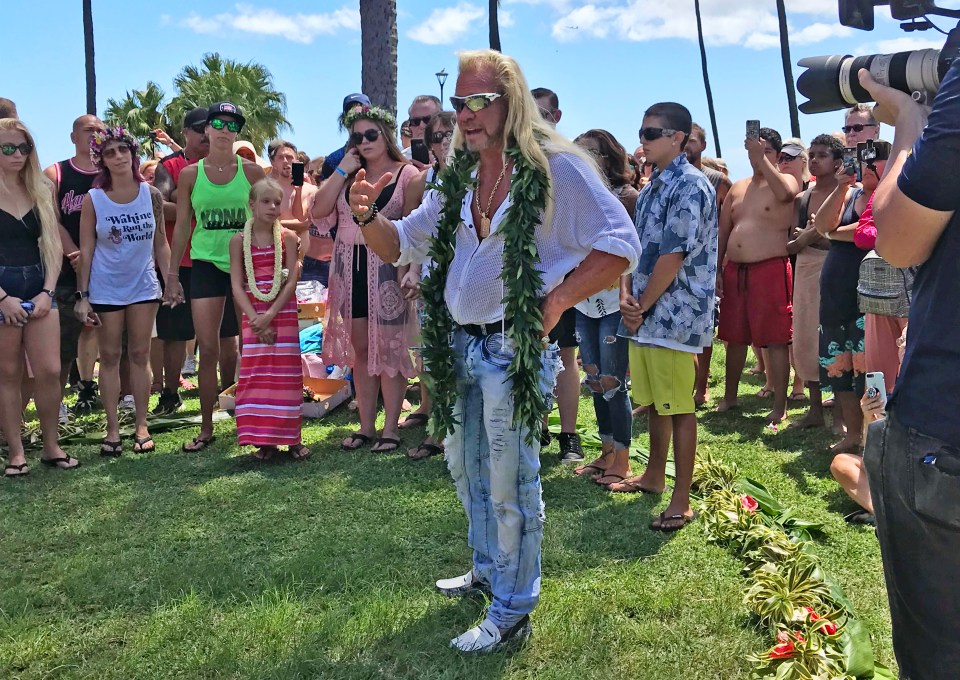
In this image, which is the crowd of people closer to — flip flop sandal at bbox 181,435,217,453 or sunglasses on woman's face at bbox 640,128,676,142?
sunglasses on woman's face at bbox 640,128,676,142

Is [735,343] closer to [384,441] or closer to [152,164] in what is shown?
[384,441]

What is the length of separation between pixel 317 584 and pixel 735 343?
4583 millimetres

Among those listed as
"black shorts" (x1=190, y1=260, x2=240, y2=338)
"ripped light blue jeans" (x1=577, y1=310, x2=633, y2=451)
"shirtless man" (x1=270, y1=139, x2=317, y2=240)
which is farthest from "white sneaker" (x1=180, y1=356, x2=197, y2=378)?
"ripped light blue jeans" (x1=577, y1=310, x2=633, y2=451)

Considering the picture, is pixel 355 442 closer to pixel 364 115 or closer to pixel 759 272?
pixel 364 115

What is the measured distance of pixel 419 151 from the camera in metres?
6.84

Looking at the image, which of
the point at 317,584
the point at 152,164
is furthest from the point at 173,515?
the point at 152,164

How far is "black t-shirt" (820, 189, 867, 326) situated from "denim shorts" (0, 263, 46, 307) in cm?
513

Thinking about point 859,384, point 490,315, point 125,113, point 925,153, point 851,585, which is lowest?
point 851,585

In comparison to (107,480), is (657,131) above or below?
above

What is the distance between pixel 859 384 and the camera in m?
5.55

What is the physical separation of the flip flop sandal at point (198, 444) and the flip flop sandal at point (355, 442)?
0.98m

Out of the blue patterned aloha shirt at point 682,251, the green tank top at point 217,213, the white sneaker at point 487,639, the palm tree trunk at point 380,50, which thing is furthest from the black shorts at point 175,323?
the palm tree trunk at point 380,50

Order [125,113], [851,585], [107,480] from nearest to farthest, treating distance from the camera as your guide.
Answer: [851,585] < [107,480] < [125,113]

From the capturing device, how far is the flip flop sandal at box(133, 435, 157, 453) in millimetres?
6148
